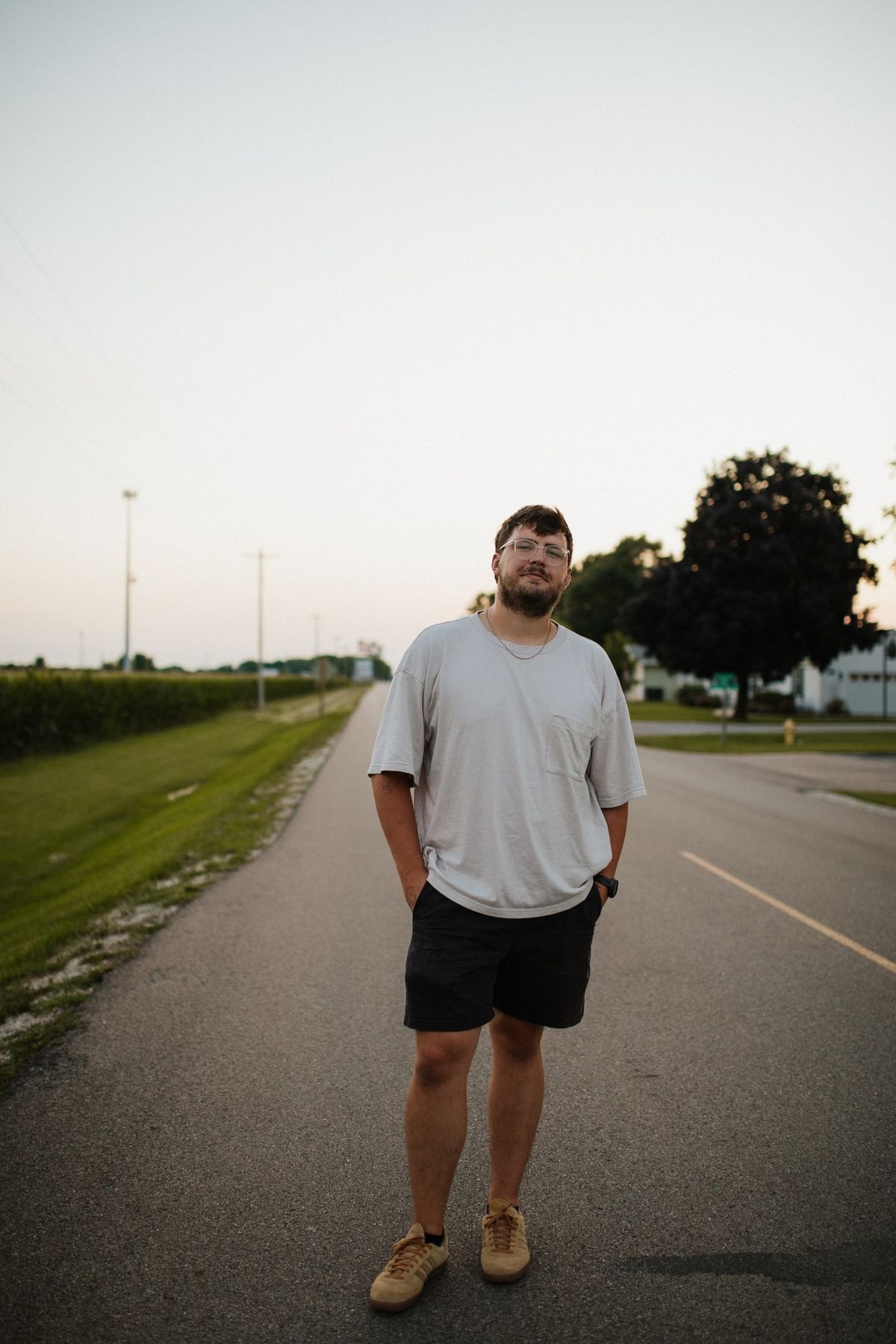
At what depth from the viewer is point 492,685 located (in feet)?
8.88

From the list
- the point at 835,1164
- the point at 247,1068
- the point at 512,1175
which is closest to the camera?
the point at 512,1175

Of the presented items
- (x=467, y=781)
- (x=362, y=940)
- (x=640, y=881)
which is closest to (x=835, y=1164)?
(x=467, y=781)

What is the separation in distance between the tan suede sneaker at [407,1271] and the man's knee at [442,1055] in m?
0.45

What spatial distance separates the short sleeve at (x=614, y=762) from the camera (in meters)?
2.92

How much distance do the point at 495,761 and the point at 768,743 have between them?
29265 mm

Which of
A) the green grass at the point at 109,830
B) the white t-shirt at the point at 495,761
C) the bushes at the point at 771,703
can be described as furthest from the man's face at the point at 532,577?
the bushes at the point at 771,703

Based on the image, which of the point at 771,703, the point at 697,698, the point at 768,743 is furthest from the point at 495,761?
the point at 697,698

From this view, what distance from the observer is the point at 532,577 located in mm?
2814

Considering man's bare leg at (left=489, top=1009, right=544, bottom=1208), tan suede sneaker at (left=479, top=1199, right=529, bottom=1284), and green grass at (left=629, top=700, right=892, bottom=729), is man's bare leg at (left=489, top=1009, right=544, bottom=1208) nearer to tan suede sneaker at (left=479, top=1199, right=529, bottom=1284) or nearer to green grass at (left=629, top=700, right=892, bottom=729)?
tan suede sneaker at (left=479, top=1199, right=529, bottom=1284)

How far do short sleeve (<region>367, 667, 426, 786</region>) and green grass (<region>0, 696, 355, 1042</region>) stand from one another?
3.37 m

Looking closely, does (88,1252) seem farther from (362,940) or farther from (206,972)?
(362,940)

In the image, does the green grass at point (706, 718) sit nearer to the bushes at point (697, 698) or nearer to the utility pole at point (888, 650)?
the utility pole at point (888, 650)

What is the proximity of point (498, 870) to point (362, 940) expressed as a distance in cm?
378

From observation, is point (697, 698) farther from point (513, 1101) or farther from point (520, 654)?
point (520, 654)
